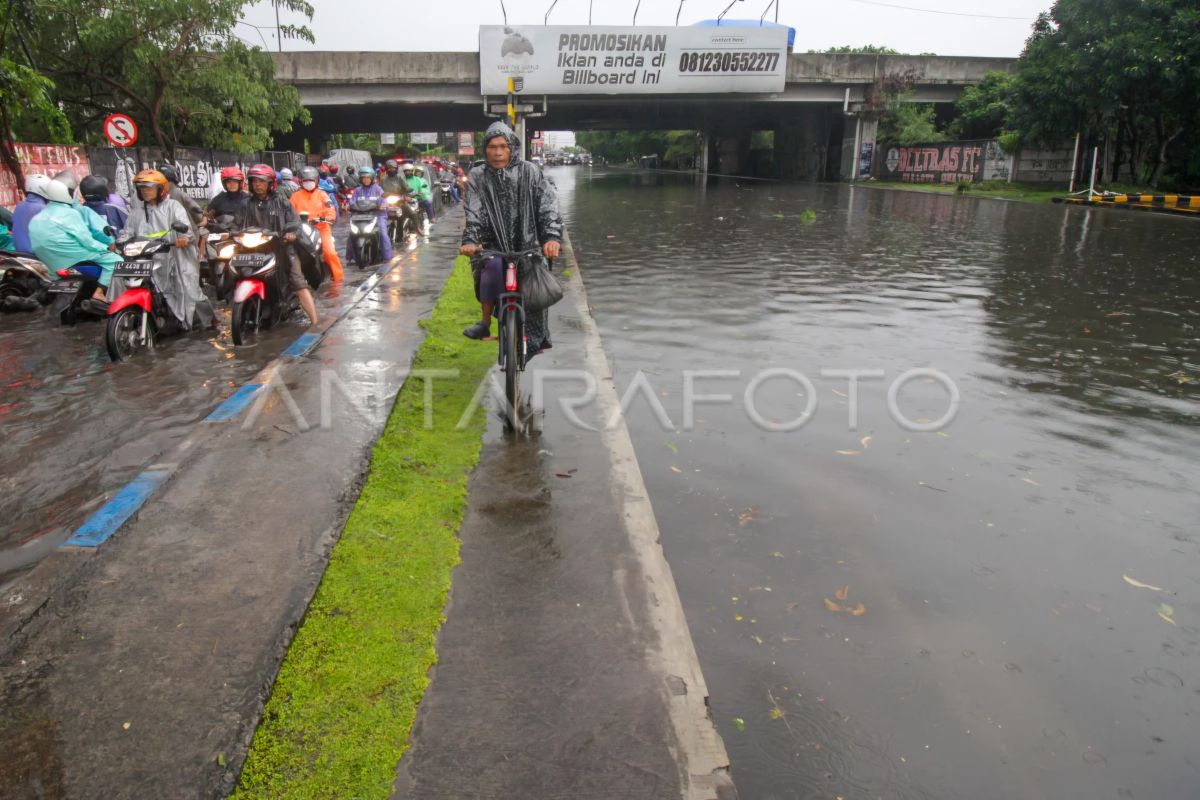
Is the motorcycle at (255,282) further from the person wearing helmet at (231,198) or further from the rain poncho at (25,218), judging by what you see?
the rain poncho at (25,218)

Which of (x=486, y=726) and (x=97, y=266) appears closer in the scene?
(x=486, y=726)

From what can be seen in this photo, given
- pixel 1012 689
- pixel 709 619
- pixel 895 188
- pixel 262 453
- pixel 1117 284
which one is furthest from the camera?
pixel 895 188

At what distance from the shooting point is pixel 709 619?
3314 mm

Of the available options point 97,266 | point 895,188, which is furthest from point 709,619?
point 895,188

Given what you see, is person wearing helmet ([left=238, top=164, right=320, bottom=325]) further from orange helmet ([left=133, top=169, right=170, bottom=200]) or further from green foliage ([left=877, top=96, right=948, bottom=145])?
green foliage ([left=877, top=96, right=948, bottom=145])

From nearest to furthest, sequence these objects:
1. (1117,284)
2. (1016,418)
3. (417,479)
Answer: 1. (417,479)
2. (1016,418)
3. (1117,284)

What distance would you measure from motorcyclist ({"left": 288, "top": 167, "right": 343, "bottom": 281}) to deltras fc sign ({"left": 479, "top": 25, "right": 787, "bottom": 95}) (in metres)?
27.9

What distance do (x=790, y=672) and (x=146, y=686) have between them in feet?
7.35

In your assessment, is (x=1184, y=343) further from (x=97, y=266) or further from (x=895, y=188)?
(x=895, y=188)

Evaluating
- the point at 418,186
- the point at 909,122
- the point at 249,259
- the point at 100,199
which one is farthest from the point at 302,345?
the point at 909,122

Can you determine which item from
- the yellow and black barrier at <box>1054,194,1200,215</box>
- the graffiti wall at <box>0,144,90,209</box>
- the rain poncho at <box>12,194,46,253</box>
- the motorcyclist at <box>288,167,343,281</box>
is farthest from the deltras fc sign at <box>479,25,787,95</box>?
the rain poncho at <box>12,194,46,253</box>

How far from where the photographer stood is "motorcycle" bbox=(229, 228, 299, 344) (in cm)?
777

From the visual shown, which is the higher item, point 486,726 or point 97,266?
point 97,266

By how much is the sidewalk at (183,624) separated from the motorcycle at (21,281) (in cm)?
597
